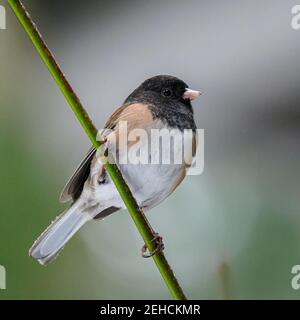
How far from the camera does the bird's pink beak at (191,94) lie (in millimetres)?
1078

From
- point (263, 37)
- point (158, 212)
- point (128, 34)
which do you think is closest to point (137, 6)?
point (128, 34)

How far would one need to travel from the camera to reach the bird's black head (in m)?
1.09

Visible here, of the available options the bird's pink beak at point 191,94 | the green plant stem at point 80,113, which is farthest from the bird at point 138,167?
the green plant stem at point 80,113

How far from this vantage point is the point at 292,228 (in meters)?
1.25

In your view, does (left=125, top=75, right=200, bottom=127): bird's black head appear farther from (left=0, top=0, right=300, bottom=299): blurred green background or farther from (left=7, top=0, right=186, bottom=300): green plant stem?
(left=7, top=0, right=186, bottom=300): green plant stem

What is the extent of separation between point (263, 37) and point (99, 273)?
2.41ft

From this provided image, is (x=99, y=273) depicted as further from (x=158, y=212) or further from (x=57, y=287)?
(x=158, y=212)

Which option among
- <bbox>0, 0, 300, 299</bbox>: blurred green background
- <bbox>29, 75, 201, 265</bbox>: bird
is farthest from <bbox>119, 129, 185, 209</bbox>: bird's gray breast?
<bbox>0, 0, 300, 299</bbox>: blurred green background

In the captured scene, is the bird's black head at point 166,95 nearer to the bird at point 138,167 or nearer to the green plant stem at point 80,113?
the bird at point 138,167

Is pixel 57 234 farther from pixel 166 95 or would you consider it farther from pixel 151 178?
pixel 166 95

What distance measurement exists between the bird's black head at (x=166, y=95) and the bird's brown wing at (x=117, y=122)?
2cm

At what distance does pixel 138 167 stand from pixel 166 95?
6.7 inches

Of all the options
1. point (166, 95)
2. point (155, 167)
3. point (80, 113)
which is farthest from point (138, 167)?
point (80, 113)
